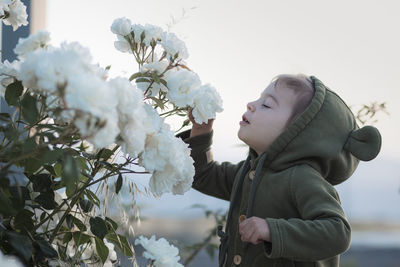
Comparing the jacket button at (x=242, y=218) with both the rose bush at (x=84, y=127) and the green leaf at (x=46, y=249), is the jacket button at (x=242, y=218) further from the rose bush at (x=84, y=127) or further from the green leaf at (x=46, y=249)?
the green leaf at (x=46, y=249)

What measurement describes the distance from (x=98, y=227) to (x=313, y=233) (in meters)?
0.40

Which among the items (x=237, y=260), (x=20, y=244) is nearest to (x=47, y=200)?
(x=20, y=244)

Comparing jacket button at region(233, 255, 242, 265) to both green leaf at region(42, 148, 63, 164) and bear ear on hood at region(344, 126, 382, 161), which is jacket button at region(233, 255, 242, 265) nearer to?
bear ear on hood at region(344, 126, 382, 161)

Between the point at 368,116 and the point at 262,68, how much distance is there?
1.19 m

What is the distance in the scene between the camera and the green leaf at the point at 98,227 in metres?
0.86

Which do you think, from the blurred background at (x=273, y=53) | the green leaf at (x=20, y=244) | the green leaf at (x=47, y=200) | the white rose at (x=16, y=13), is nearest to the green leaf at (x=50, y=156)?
the green leaf at (x=20, y=244)

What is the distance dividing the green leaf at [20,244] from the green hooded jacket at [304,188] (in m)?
0.46

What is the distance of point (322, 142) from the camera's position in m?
1.13

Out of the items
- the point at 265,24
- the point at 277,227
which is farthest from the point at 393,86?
the point at 277,227

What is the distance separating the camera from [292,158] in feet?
3.73

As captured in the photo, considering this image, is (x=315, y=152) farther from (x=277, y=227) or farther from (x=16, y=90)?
(x=16, y=90)

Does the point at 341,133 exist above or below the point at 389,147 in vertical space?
below

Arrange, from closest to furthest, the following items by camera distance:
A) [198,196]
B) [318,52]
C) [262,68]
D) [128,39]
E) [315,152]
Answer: [128,39]
[315,152]
[198,196]
[262,68]
[318,52]

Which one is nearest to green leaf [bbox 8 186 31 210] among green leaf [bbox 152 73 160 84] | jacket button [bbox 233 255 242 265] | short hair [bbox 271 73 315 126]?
green leaf [bbox 152 73 160 84]
